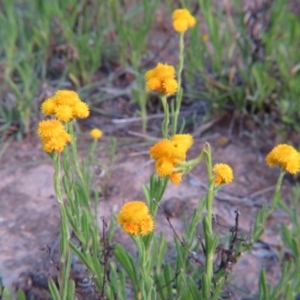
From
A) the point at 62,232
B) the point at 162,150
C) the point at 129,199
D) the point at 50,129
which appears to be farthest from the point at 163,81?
the point at 129,199

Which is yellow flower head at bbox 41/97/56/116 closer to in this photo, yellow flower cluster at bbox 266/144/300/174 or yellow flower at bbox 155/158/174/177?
yellow flower at bbox 155/158/174/177

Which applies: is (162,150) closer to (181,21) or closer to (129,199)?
(181,21)

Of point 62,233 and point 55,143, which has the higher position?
point 55,143

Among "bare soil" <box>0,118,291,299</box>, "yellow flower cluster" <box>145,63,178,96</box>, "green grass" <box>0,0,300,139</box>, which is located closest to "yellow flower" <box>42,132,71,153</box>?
"yellow flower cluster" <box>145,63,178,96</box>

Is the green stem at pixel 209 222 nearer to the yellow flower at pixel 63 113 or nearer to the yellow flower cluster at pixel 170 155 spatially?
the yellow flower cluster at pixel 170 155

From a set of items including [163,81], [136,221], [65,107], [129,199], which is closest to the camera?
[136,221]

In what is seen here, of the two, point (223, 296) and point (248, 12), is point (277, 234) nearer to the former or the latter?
point (223, 296)
